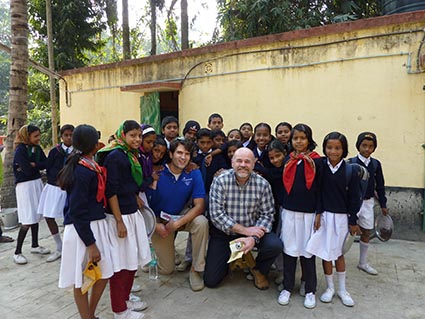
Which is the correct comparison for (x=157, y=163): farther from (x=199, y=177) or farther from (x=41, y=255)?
(x=41, y=255)

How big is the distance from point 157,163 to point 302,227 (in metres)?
1.59

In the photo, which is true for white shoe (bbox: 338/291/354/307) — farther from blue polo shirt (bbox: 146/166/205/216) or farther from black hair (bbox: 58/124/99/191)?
black hair (bbox: 58/124/99/191)

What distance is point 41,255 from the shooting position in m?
4.20

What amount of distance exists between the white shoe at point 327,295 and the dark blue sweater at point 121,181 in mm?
1847

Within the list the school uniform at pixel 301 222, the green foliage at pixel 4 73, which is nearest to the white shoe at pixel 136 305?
the school uniform at pixel 301 222

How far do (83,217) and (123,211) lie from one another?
0.42m

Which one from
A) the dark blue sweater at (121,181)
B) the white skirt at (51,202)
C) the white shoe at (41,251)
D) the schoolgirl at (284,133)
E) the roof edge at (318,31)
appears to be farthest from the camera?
the roof edge at (318,31)

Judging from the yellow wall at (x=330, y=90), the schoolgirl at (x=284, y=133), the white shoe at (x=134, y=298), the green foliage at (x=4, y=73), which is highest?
the green foliage at (x=4, y=73)

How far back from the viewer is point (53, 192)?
404 cm

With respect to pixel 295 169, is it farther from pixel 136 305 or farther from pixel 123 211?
pixel 136 305

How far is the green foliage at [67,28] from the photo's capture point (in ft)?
36.9

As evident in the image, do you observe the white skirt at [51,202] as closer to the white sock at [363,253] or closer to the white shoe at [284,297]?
the white shoe at [284,297]

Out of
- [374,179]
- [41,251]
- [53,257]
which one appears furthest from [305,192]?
[41,251]

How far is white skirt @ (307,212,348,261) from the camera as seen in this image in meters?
2.93
